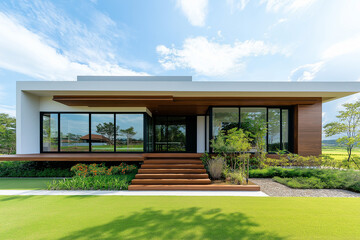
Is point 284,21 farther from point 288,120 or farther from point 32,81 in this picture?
point 32,81

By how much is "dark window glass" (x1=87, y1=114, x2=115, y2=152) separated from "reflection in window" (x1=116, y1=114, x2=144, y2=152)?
0.36 meters

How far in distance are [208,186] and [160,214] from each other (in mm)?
2565

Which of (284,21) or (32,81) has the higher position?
(284,21)

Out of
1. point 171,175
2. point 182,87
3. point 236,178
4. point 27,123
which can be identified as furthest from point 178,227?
point 27,123

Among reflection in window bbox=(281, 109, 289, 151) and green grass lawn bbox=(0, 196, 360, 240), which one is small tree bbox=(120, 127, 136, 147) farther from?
reflection in window bbox=(281, 109, 289, 151)

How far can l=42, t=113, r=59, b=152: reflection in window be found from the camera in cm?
935

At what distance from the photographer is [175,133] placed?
1363cm

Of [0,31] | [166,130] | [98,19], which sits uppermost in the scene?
[98,19]

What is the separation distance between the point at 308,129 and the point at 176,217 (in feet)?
32.0

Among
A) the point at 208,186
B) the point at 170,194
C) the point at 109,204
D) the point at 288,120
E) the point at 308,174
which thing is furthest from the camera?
the point at 288,120

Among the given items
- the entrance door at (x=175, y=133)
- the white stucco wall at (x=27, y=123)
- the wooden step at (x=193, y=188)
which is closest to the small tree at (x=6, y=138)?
the white stucco wall at (x=27, y=123)

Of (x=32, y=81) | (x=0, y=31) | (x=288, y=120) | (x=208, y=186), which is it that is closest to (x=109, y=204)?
(x=208, y=186)

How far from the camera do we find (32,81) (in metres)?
7.77

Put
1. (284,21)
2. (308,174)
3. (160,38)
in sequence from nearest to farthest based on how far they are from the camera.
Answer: (308,174) < (284,21) < (160,38)
